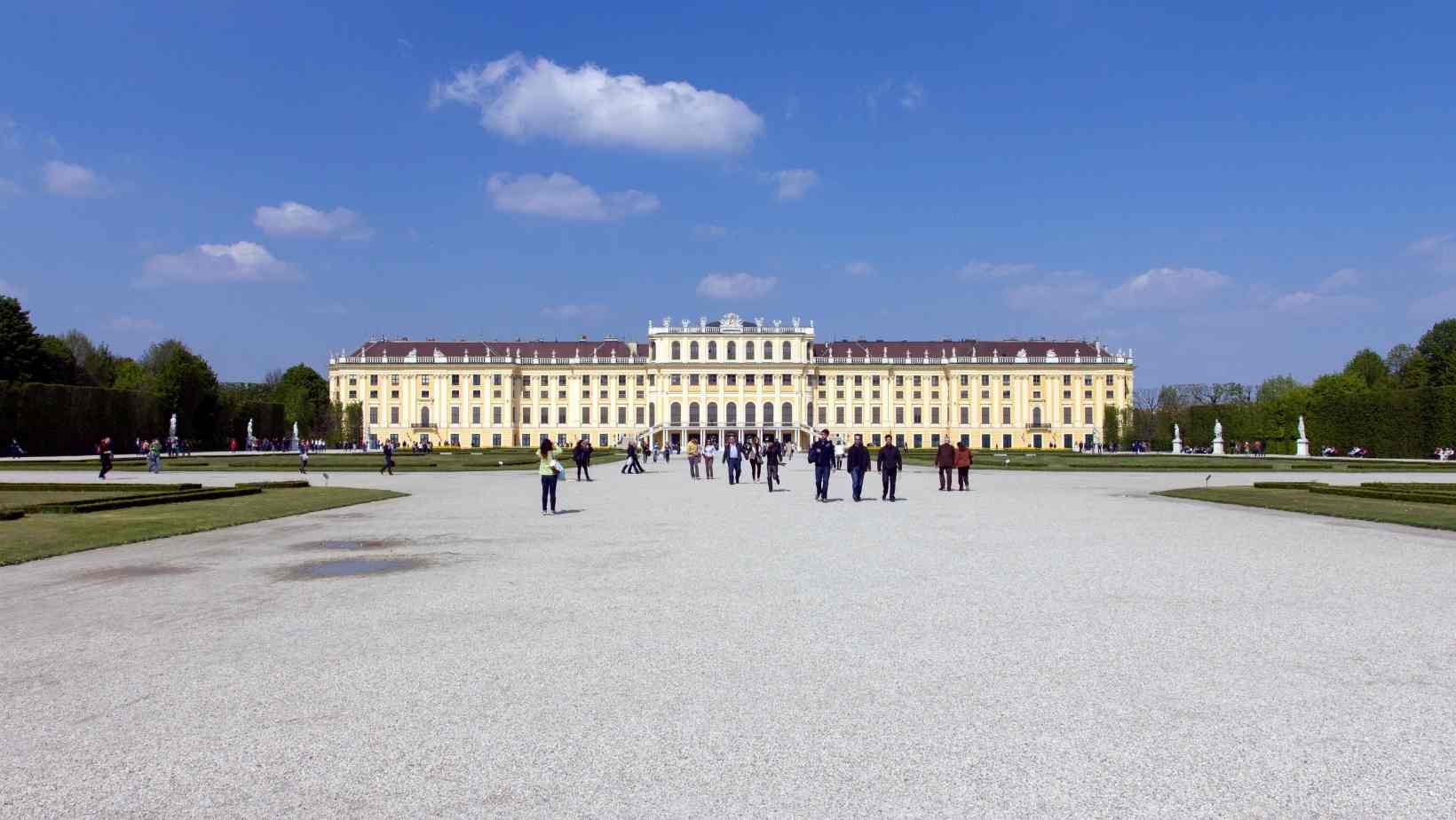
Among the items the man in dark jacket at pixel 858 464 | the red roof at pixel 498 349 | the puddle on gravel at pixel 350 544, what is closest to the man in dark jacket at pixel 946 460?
the man in dark jacket at pixel 858 464

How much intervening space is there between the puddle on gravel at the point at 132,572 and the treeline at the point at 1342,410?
5810 cm

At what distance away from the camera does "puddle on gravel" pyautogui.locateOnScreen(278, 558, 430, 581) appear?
32.5 ft

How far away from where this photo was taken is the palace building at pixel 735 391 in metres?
103

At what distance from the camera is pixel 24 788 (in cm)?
404

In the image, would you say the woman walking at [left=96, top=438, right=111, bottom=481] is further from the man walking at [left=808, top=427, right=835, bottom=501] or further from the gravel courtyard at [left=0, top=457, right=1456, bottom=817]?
the gravel courtyard at [left=0, top=457, right=1456, bottom=817]

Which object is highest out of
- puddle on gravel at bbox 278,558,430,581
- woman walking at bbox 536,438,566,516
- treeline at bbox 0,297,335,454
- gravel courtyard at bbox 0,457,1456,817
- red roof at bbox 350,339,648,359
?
red roof at bbox 350,339,648,359

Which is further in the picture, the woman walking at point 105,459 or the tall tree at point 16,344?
the tall tree at point 16,344

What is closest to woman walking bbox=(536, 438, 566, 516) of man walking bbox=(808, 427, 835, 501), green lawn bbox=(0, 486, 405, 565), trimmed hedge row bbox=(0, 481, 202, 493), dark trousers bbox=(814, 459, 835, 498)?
green lawn bbox=(0, 486, 405, 565)

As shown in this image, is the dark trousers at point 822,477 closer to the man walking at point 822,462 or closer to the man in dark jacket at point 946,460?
the man walking at point 822,462

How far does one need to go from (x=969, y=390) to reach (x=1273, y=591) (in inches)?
3911

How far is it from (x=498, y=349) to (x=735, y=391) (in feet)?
91.1

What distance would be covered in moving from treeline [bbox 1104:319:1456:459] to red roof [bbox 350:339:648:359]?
52.6 meters

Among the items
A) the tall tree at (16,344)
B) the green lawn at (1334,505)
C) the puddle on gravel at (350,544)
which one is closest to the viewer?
the puddle on gravel at (350,544)

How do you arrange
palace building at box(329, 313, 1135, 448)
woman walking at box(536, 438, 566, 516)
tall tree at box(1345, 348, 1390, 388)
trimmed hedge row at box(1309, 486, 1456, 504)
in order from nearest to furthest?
woman walking at box(536, 438, 566, 516) < trimmed hedge row at box(1309, 486, 1456, 504) < tall tree at box(1345, 348, 1390, 388) < palace building at box(329, 313, 1135, 448)
